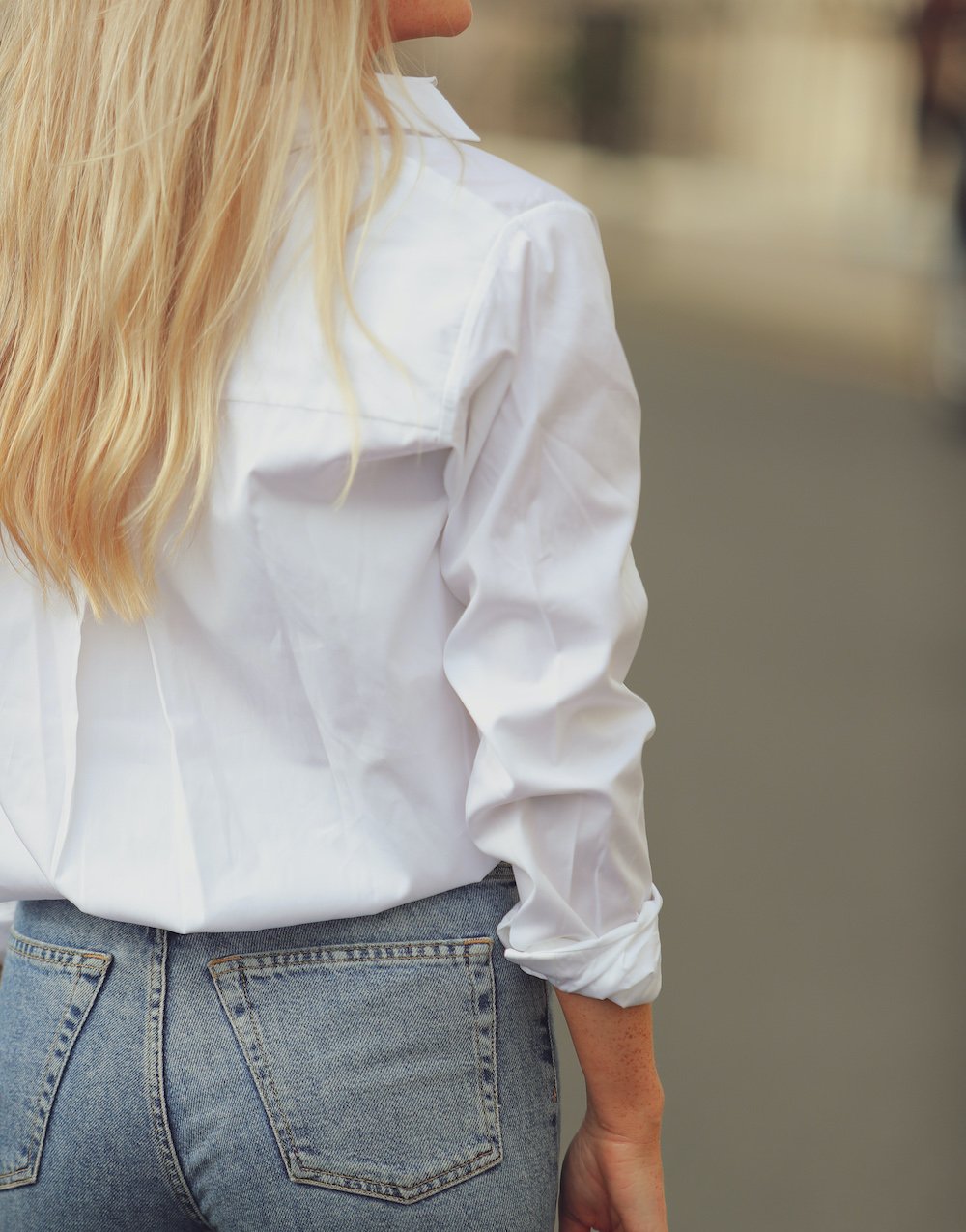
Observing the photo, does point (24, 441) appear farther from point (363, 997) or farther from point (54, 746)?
point (363, 997)

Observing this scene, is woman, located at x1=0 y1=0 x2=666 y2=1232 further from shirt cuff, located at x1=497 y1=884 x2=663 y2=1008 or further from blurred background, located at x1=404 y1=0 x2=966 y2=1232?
blurred background, located at x1=404 y1=0 x2=966 y2=1232

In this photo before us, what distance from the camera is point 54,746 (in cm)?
119

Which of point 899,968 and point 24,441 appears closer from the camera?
point 24,441

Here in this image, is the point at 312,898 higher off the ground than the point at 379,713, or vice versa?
the point at 379,713

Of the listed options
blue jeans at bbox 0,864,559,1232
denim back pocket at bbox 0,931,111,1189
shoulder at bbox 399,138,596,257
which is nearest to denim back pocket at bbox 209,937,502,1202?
blue jeans at bbox 0,864,559,1232

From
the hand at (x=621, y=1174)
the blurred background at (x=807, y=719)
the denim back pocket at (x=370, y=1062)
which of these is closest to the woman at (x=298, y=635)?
the denim back pocket at (x=370, y=1062)

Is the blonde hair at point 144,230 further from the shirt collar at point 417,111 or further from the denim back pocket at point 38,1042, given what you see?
the denim back pocket at point 38,1042

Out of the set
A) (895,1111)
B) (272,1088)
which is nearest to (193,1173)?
(272,1088)

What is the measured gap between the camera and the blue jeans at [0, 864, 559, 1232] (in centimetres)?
116

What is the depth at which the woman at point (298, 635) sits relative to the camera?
3.59ft

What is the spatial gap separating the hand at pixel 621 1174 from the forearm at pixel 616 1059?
0.01 metres

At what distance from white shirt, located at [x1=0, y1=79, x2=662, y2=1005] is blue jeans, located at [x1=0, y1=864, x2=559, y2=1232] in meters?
0.04

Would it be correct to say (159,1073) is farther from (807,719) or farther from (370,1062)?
(807,719)

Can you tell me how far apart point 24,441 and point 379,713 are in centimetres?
32
